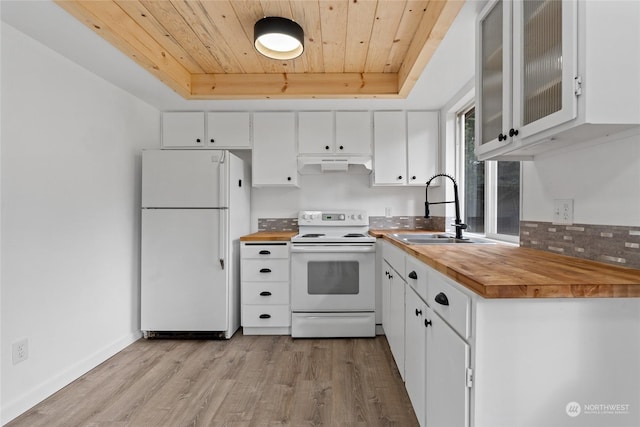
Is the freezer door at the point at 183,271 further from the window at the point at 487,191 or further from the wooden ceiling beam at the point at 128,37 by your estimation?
the window at the point at 487,191

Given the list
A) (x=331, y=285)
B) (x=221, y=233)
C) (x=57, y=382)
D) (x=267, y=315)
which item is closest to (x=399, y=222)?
(x=331, y=285)

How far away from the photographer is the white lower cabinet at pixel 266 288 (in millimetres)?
2885

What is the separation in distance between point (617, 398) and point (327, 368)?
1675 mm

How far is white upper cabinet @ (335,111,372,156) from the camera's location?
10.3 feet

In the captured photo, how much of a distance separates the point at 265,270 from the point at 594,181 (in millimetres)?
2351

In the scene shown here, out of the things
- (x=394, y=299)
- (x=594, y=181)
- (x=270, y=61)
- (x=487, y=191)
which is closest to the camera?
(x=594, y=181)

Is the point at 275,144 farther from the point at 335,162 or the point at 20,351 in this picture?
the point at 20,351

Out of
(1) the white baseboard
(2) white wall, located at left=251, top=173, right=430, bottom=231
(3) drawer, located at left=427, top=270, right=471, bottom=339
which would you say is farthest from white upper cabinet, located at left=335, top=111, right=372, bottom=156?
(1) the white baseboard

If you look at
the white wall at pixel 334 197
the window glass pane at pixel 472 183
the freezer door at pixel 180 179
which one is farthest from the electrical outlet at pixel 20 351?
the window glass pane at pixel 472 183

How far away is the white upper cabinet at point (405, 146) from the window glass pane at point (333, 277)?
3.01ft

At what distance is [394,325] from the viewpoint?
7.23 ft

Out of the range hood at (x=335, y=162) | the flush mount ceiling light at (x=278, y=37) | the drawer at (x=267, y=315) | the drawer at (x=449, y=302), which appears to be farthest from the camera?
the range hood at (x=335, y=162)

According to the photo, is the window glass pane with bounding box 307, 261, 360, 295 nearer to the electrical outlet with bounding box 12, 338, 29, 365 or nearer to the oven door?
the oven door

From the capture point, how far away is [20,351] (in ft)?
5.94
